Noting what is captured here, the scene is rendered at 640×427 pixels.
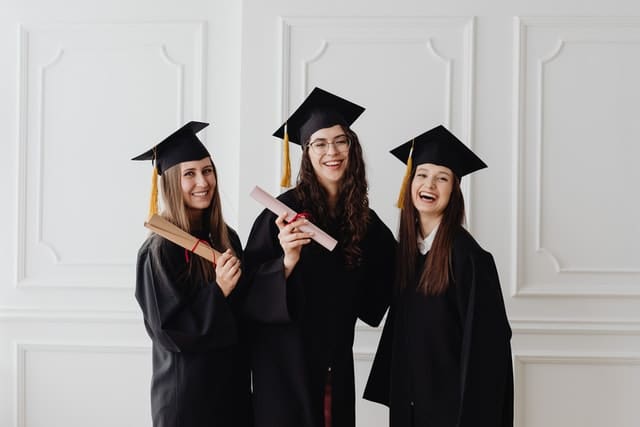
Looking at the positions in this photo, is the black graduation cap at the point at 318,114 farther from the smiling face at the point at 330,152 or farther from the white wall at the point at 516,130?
the white wall at the point at 516,130

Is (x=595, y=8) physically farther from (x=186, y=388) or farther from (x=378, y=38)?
(x=186, y=388)

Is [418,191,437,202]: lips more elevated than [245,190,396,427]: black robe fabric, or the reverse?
[418,191,437,202]: lips

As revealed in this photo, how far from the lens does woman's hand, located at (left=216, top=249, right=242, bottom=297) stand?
81.6 inches

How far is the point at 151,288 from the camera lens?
82.0 inches

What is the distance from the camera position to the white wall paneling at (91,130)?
313 centimetres

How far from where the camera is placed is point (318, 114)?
222cm

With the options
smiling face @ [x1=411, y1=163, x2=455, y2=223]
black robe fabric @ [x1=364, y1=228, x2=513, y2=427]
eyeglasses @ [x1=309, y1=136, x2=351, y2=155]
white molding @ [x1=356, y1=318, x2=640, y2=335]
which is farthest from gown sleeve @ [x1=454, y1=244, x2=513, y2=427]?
white molding @ [x1=356, y1=318, x2=640, y2=335]

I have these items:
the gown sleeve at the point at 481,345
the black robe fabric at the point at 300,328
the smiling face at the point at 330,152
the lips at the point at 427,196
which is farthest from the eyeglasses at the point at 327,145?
the gown sleeve at the point at 481,345

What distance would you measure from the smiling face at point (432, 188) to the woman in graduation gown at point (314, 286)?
22cm

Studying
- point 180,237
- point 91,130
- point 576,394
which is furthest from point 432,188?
point 91,130

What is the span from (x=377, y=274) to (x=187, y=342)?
0.82m

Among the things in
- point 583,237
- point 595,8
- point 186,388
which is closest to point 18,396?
point 186,388

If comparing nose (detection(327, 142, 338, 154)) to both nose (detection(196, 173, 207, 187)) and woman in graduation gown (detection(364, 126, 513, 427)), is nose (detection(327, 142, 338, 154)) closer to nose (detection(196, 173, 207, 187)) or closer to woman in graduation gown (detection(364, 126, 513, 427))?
woman in graduation gown (detection(364, 126, 513, 427))

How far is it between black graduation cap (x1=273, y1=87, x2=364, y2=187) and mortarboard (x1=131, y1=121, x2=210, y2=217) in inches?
14.3
